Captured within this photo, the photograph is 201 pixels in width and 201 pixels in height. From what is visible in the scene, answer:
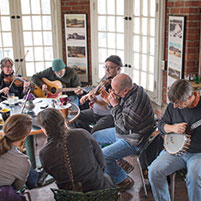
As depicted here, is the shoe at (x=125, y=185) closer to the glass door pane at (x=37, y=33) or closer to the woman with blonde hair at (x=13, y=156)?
the woman with blonde hair at (x=13, y=156)

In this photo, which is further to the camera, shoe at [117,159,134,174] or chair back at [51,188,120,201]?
shoe at [117,159,134,174]

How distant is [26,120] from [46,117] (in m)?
0.16

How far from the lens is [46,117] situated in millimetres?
2254

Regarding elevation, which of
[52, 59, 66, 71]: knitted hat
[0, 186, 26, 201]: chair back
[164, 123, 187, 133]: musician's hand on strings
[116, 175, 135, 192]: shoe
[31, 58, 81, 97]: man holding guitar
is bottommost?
[116, 175, 135, 192]: shoe

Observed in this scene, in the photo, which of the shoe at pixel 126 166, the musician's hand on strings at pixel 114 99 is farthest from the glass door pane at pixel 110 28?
the musician's hand on strings at pixel 114 99

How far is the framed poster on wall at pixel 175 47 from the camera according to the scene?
12.6 ft

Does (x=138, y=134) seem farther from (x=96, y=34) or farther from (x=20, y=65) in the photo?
(x=20, y=65)

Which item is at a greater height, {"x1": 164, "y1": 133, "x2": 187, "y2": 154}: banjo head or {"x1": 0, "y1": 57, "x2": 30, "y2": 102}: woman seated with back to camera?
{"x1": 0, "y1": 57, "x2": 30, "y2": 102}: woman seated with back to camera

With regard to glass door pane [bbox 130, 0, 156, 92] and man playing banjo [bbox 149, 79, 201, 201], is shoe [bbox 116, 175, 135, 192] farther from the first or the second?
glass door pane [bbox 130, 0, 156, 92]

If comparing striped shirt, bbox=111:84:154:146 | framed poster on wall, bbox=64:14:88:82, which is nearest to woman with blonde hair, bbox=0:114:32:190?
striped shirt, bbox=111:84:154:146

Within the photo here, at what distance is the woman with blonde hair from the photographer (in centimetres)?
220

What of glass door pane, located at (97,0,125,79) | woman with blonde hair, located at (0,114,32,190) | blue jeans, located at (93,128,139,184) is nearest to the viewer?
woman with blonde hair, located at (0,114,32,190)

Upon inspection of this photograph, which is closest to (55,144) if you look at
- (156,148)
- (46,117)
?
(46,117)

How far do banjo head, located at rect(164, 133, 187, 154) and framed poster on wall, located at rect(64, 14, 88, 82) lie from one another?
3.08 meters
